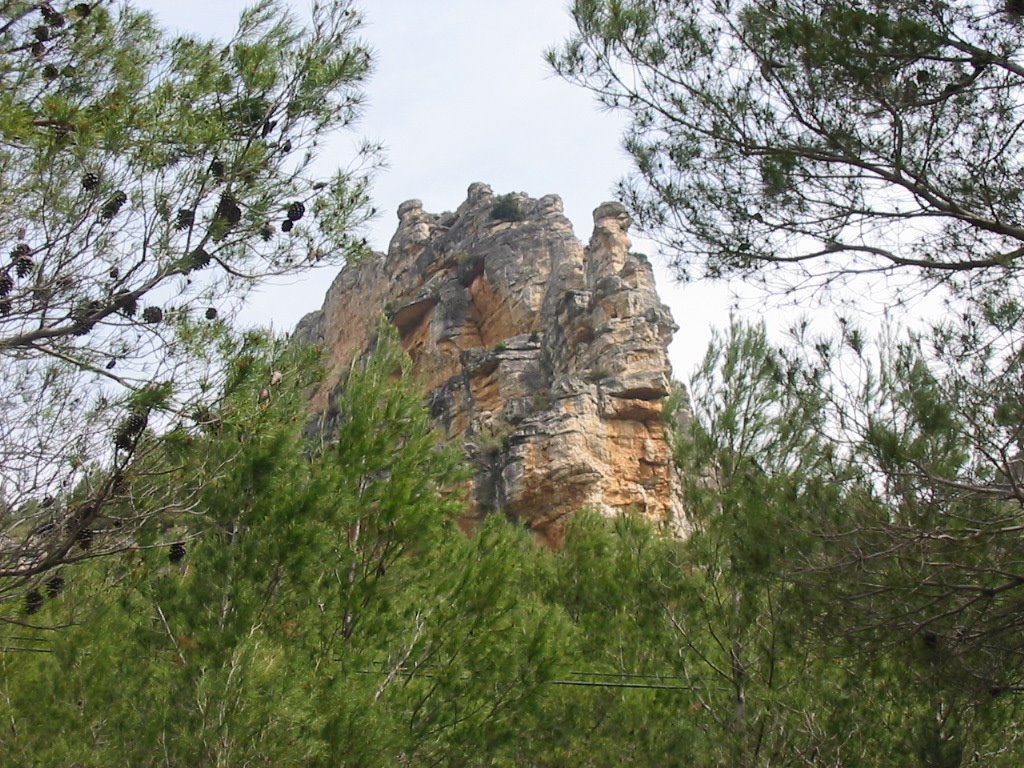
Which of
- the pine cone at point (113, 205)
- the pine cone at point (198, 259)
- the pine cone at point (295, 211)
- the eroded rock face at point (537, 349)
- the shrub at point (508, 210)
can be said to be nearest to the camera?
the pine cone at point (113, 205)

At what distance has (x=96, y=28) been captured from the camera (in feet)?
15.5

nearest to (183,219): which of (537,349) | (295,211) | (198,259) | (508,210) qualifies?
(198,259)

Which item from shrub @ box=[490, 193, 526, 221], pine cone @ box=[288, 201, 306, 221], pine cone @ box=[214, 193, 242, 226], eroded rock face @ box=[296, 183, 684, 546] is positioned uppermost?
shrub @ box=[490, 193, 526, 221]

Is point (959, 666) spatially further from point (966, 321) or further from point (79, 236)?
point (79, 236)

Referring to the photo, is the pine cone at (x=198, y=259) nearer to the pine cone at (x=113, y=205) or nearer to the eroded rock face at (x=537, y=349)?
the pine cone at (x=113, y=205)

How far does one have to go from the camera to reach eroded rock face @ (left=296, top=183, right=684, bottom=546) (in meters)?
25.6

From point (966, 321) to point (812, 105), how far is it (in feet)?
4.55

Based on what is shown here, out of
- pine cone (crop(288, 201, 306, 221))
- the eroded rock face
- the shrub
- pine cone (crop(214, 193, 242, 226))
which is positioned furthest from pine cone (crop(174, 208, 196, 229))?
the shrub

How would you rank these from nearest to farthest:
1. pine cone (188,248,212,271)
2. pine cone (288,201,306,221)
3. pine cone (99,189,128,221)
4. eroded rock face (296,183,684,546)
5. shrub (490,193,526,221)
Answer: pine cone (99,189,128,221), pine cone (188,248,212,271), pine cone (288,201,306,221), eroded rock face (296,183,684,546), shrub (490,193,526,221)

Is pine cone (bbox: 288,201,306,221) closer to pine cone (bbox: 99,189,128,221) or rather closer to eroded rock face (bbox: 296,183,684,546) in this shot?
pine cone (bbox: 99,189,128,221)

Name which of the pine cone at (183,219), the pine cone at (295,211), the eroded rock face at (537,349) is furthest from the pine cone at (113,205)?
the eroded rock face at (537,349)

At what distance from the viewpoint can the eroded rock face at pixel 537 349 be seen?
2556 centimetres

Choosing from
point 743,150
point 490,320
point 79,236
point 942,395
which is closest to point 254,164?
point 79,236

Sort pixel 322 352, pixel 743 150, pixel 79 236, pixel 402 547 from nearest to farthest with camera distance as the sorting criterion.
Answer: pixel 79 236 < pixel 322 352 < pixel 743 150 < pixel 402 547
